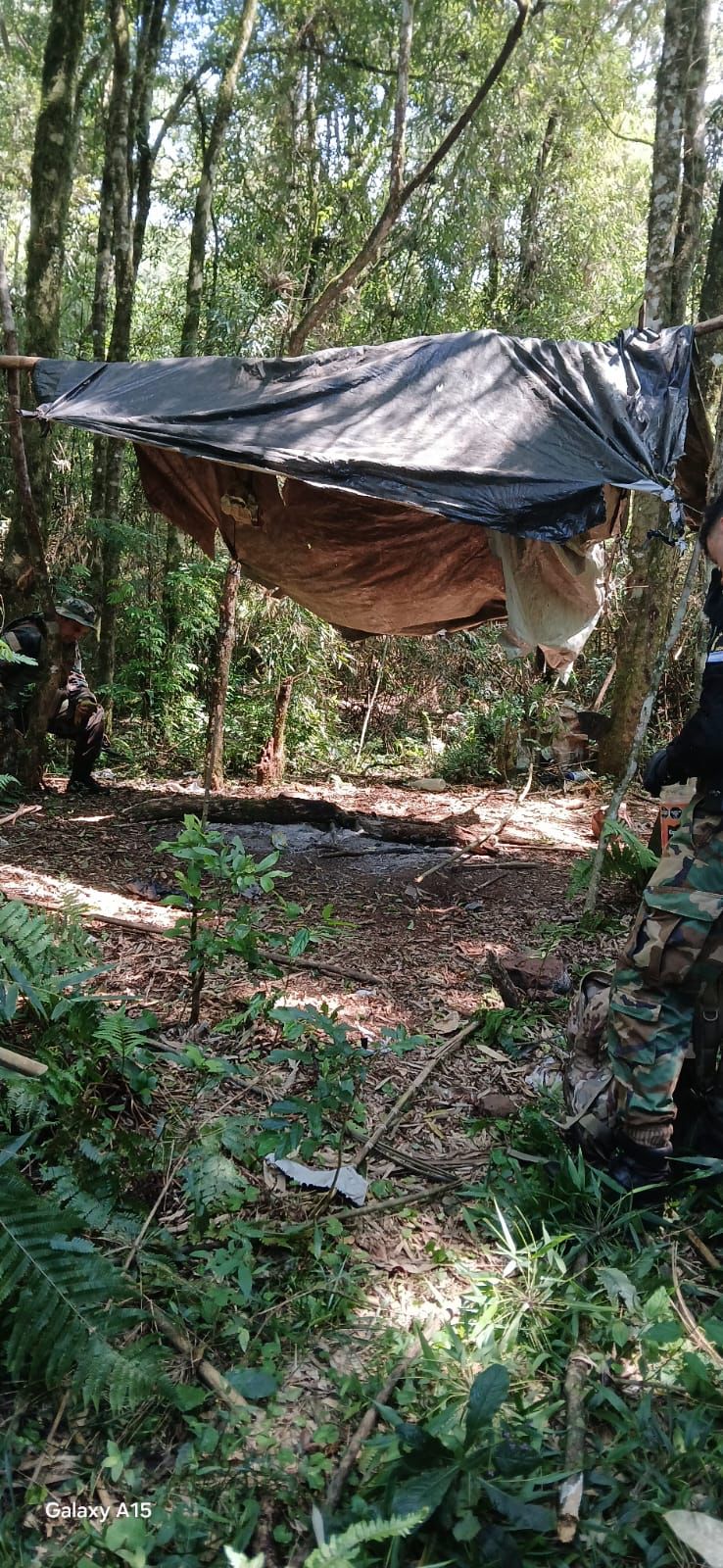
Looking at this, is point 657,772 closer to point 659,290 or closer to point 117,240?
point 659,290

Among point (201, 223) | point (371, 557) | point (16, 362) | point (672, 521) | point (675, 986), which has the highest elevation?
point (201, 223)

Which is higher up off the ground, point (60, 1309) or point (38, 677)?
point (38, 677)

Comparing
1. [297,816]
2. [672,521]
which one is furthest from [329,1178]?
[297,816]

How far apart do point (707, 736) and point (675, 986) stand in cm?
55

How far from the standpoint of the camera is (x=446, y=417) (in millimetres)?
3604

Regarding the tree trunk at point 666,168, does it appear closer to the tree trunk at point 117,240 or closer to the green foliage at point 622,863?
the green foliage at point 622,863

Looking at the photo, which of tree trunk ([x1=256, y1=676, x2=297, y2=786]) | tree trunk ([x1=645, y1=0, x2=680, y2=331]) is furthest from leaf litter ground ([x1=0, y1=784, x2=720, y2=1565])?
tree trunk ([x1=645, y1=0, x2=680, y2=331])

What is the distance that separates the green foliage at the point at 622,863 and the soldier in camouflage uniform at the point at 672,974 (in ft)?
4.64

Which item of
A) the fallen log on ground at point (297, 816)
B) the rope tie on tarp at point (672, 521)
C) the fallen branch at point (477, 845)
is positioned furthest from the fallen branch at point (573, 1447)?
the fallen log on ground at point (297, 816)

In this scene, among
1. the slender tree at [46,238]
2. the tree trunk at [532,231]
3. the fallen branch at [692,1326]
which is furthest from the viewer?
the tree trunk at [532,231]

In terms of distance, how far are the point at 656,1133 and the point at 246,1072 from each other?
1023 millimetres

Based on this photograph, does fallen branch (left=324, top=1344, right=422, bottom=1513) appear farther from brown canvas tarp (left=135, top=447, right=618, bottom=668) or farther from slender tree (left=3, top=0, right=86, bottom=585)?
slender tree (left=3, top=0, right=86, bottom=585)

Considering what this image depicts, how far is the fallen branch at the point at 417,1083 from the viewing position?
2.12 metres

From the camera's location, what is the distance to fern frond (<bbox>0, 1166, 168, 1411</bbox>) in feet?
4.45
